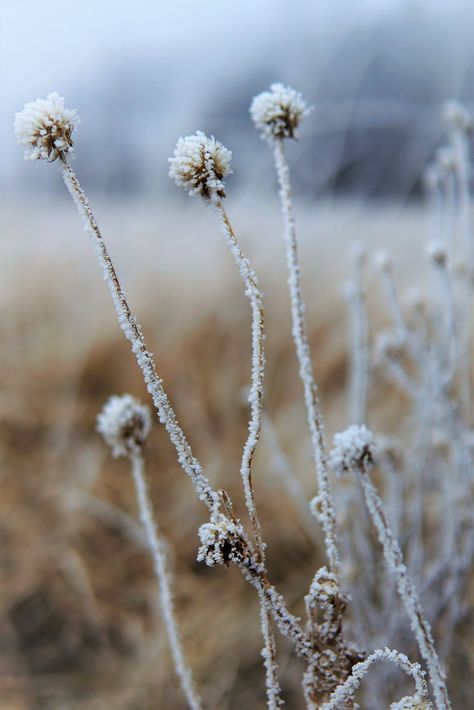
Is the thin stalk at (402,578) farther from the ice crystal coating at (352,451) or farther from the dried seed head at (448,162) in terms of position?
the dried seed head at (448,162)

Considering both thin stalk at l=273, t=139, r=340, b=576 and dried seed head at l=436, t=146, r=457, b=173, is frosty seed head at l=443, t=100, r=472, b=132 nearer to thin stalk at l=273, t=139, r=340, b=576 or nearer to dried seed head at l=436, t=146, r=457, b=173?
dried seed head at l=436, t=146, r=457, b=173

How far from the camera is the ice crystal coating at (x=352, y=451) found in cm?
36

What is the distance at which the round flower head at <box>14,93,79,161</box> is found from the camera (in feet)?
1.00

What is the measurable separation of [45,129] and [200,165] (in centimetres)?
7

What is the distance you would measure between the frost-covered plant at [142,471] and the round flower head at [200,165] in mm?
178

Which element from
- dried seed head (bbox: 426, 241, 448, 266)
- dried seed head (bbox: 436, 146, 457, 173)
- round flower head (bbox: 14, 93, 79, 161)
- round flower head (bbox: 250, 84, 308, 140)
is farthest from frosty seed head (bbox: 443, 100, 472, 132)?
round flower head (bbox: 14, 93, 79, 161)

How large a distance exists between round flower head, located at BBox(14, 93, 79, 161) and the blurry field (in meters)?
0.63

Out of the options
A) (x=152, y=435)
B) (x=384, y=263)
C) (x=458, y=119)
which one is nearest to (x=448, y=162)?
(x=458, y=119)

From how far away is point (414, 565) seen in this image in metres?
0.65

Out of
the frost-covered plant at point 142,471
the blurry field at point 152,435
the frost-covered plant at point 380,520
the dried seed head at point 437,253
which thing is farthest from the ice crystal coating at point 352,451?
the blurry field at point 152,435

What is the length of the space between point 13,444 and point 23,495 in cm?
14

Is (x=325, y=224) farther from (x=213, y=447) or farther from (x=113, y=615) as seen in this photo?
(x=113, y=615)

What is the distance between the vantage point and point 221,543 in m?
0.32

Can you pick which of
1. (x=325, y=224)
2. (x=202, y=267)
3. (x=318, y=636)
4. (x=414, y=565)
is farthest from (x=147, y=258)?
(x=318, y=636)
